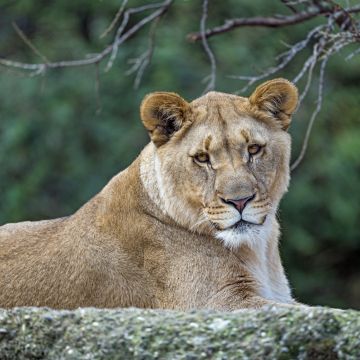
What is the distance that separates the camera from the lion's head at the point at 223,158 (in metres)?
6.09

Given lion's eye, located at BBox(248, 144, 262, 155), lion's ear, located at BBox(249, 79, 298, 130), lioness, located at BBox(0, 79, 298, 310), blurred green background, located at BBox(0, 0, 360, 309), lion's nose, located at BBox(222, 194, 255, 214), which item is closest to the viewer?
lion's nose, located at BBox(222, 194, 255, 214)

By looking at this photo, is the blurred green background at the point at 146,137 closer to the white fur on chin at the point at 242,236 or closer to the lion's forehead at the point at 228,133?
the lion's forehead at the point at 228,133

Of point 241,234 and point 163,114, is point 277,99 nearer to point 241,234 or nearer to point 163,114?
point 163,114

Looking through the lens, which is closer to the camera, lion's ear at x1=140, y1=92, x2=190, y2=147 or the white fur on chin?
the white fur on chin

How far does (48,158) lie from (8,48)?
6.46ft

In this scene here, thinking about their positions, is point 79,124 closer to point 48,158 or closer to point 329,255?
point 48,158

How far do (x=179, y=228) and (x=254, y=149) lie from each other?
55 cm

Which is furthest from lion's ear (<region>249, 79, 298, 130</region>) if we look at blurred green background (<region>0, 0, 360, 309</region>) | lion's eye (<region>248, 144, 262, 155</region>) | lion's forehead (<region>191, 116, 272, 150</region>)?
blurred green background (<region>0, 0, 360, 309</region>)

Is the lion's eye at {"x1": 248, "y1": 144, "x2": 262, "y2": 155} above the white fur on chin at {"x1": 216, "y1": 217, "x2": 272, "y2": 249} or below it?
above

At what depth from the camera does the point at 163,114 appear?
6457 millimetres

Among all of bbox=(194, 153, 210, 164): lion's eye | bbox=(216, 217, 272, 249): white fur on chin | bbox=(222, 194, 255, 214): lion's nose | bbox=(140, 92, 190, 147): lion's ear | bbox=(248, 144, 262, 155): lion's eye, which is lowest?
bbox=(216, 217, 272, 249): white fur on chin

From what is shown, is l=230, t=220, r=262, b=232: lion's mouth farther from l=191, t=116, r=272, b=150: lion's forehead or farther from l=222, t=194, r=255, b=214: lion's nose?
l=191, t=116, r=272, b=150: lion's forehead

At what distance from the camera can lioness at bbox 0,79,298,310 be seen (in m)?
6.18

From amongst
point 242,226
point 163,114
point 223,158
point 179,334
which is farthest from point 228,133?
point 179,334
